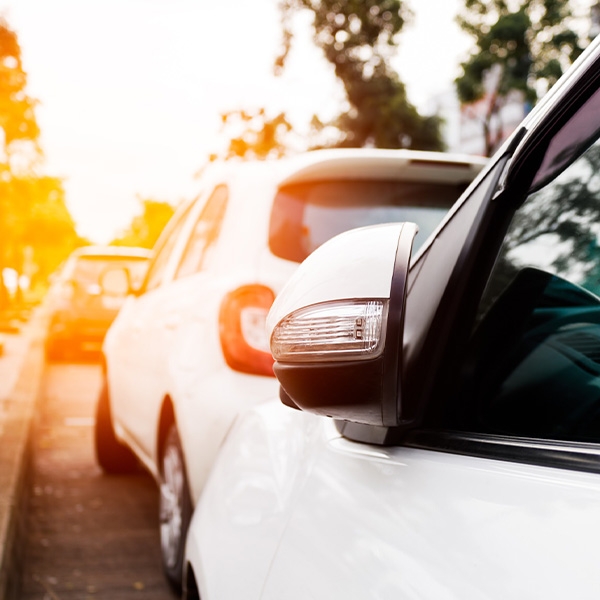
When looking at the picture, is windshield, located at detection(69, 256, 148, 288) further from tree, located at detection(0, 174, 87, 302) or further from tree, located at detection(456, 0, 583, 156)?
tree, located at detection(0, 174, 87, 302)

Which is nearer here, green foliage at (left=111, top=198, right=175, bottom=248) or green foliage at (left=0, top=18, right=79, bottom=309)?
green foliage at (left=0, top=18, right=79, bottom=309)

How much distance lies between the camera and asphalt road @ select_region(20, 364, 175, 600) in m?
4.25

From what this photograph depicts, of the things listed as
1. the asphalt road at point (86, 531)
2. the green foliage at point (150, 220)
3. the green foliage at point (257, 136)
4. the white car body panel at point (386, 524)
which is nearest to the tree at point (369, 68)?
the green foliage at point (257, 136)

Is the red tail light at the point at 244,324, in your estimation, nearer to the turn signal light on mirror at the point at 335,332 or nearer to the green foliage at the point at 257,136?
the turn signal light on mirror at the point at 335,332

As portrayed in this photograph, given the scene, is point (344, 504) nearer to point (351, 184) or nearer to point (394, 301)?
point (394, 301)

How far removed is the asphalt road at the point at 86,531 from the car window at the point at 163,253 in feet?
4.29

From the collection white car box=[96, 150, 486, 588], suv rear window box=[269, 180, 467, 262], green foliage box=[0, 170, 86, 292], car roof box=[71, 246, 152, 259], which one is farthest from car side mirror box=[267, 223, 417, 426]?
green foliage box=[0, 170, 86, 292]

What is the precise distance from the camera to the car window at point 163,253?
5.14 meters

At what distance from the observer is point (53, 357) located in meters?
15.2

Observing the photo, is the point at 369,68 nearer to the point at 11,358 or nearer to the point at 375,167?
the point at 11,358

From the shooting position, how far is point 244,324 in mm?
3668

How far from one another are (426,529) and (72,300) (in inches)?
542

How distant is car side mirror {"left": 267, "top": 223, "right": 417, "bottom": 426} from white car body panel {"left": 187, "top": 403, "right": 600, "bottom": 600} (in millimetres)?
142

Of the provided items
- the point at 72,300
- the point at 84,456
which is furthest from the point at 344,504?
the point at 72,300
